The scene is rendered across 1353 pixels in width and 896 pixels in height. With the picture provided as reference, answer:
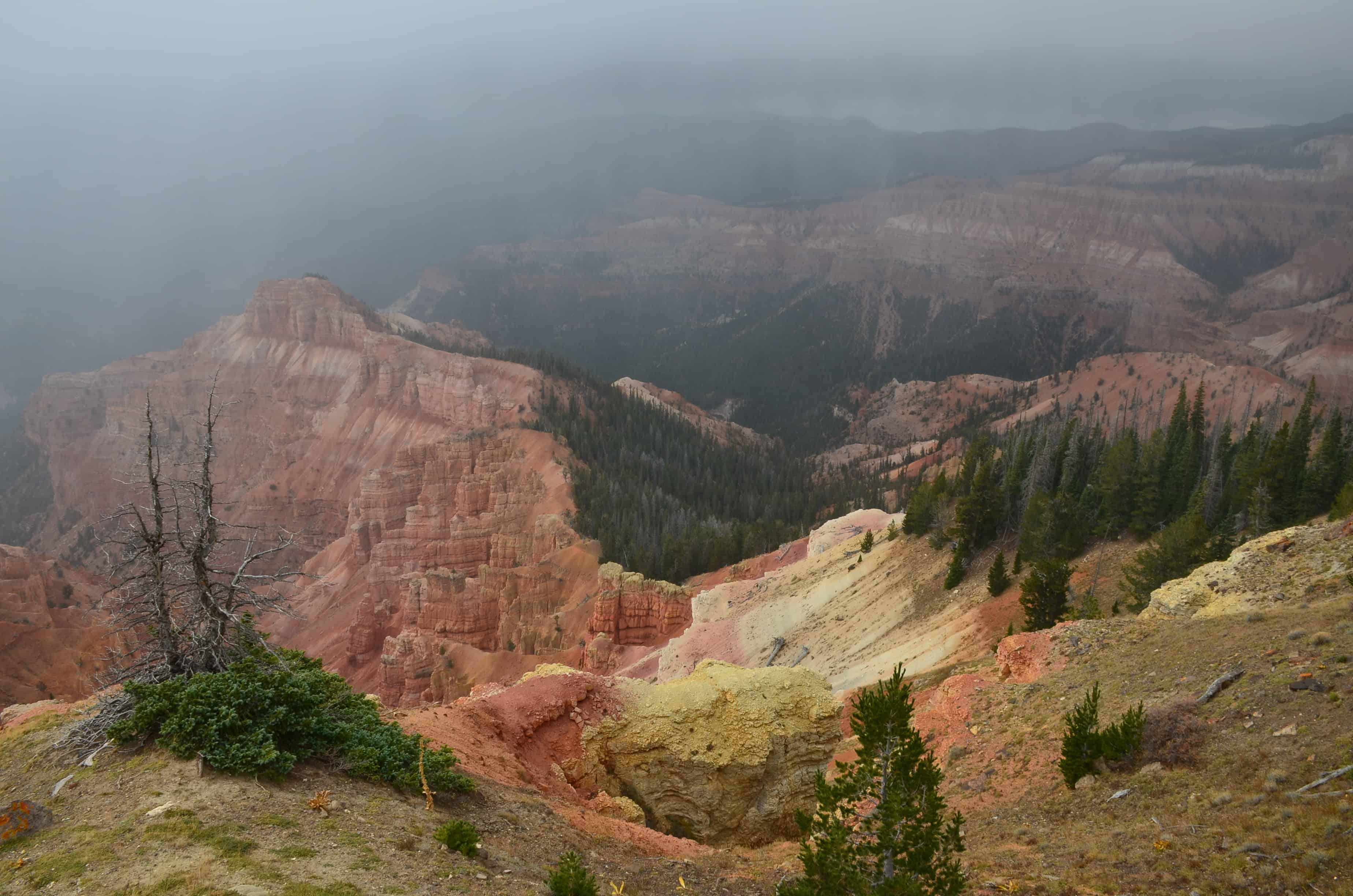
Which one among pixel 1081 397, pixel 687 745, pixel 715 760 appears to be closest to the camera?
pixel 715 760

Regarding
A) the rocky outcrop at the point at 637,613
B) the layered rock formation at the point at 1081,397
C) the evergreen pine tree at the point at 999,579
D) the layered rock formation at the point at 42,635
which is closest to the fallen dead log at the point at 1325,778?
the evergreen pine tree at the point at 999,579

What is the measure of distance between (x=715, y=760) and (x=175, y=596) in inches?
607

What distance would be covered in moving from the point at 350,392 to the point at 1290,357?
214 meters

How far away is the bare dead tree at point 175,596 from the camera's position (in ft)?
49.0

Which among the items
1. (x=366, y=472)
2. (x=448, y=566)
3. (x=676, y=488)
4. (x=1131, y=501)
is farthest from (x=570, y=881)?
(x=366, y=472)

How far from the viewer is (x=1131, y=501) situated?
134 feet

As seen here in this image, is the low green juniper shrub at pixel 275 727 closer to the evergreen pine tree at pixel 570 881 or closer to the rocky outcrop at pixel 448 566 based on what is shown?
the evergreen pine tree at pixel 570 881

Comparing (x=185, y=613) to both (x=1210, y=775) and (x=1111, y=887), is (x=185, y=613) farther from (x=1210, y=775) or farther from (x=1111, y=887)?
(x=1210, y=775)

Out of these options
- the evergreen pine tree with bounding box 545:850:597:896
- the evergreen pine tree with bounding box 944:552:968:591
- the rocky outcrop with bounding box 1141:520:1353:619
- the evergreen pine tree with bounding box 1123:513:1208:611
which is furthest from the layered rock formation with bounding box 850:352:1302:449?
the evergreen pine tree with bounding box 545:850:597:896

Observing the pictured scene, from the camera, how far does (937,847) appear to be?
11031mm

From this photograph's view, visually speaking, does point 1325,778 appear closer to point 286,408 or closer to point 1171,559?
point 1171,559

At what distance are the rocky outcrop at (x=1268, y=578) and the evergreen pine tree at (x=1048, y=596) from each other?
4.00 m

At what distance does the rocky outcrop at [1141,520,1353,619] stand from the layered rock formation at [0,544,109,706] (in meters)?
57.0

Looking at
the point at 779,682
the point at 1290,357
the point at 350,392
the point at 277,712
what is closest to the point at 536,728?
the point at 779,682
